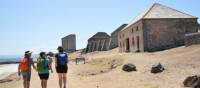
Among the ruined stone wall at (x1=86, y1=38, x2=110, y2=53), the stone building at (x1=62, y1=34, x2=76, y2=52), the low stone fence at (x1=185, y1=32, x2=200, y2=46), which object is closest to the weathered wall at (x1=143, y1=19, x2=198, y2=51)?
the low stone fence at (x1=185, y1=32, x2=200, y2=46)

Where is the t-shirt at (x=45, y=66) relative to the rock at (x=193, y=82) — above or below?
above

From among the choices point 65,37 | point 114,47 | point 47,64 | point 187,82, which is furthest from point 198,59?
point 65,37

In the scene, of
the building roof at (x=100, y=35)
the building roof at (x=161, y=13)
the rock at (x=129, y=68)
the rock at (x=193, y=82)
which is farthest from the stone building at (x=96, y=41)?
the rock at (x=193, y=82)

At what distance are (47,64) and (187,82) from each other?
5.25 meters

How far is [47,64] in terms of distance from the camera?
11.9 meters

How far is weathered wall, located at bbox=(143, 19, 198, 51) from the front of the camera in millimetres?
32125

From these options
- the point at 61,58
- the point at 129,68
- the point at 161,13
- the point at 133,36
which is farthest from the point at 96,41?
the point at 61,58

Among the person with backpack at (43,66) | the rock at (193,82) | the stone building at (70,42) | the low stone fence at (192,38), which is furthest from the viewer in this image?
the stone building at (70,42)

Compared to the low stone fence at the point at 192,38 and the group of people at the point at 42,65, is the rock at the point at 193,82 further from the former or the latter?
the low stone fence at the point at 192,38

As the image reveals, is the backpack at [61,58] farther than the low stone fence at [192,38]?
No

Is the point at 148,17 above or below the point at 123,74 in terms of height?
above

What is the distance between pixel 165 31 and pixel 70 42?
5940 centimetres

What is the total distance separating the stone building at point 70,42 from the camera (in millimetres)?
89750

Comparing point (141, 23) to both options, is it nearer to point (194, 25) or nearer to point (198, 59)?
point (194, 25)
